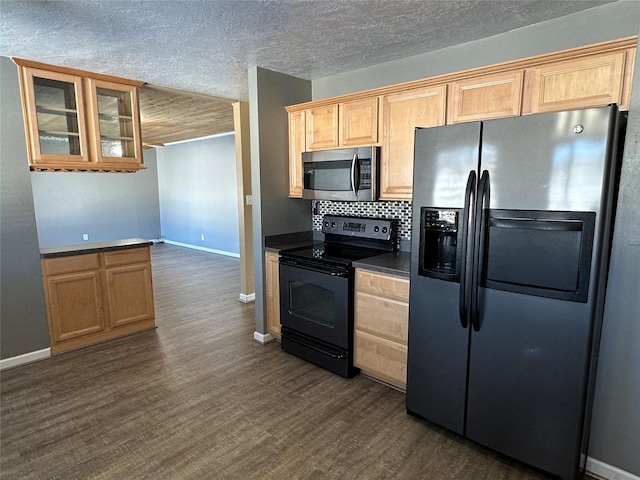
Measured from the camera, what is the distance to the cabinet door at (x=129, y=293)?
3473mm

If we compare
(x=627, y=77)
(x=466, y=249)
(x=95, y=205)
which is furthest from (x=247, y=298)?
(x=95, y=205)

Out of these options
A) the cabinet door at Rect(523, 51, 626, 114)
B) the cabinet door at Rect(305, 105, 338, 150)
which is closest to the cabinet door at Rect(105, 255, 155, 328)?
the cabinet door at Rect(305, 105, 338, 150)

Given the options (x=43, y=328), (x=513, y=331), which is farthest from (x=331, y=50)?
(x=43, y=328)

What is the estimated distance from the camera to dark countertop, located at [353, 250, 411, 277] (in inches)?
95.2

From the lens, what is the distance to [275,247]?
3291mm

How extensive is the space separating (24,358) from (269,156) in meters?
2.66

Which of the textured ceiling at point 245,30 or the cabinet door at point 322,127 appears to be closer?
the textured ceiling at point 245,30

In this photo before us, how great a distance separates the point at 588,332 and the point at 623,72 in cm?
127

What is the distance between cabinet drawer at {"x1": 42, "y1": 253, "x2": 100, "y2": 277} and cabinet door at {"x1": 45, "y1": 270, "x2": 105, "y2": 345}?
0.04 metres

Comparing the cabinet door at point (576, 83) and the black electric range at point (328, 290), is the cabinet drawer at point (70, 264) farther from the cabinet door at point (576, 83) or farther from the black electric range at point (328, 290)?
the cabinet door at point (576, 83)

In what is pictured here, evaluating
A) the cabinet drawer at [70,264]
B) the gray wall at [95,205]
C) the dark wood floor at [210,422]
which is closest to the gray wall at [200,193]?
the gray wall at [95,205]

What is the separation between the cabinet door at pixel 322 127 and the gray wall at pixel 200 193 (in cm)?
420

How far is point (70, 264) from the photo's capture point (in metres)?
3.19

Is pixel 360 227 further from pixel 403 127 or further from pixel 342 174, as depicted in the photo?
pixel 403 127
